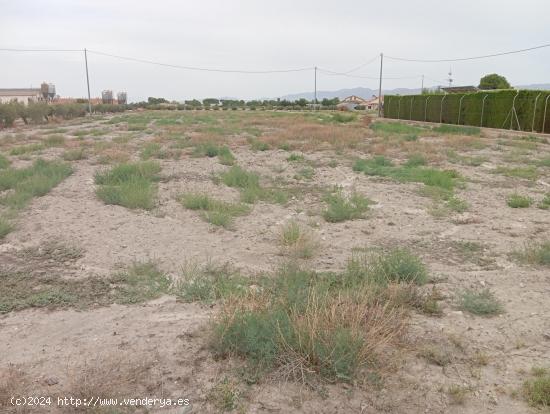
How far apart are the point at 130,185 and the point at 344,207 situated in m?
4.37

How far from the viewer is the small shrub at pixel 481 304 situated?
4.71m

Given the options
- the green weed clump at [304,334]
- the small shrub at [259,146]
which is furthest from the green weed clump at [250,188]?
the small shrub at [259,146]

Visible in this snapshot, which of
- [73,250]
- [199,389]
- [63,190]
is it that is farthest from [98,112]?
[199,389]

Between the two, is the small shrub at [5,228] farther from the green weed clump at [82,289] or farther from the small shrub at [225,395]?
the small shrub at [225,395]

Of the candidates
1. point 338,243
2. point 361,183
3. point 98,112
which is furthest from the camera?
point 98,112

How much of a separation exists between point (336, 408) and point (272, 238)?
401cm

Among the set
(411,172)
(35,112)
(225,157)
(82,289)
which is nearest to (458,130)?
(411,172)

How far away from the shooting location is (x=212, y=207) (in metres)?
8.61

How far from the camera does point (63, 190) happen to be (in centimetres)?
1014

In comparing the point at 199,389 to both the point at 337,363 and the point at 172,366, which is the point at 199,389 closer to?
the point at 172,366

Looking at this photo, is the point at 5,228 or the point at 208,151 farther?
the point at 208,151

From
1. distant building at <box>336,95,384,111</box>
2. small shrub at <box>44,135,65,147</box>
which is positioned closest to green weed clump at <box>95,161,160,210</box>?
small shrub at <box>44,135,65,147</box>

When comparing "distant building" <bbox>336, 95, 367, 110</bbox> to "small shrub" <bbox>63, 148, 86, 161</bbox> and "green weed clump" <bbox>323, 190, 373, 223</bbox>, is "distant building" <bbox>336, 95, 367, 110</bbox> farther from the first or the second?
"green weed clump" <bbox>323, 190, 373, 223</bbox>

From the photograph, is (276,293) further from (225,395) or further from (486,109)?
(486,109)
